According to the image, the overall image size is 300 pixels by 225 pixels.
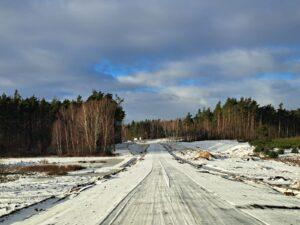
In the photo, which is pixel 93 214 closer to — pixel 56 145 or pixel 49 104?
pixel 56 145

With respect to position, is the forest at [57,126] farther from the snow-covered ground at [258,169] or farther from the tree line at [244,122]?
the tree line at [244,122]

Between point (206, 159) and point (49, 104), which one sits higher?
point (49, 104)

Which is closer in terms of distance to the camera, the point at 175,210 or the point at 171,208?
the point at 175,210

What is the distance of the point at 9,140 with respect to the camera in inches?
3605

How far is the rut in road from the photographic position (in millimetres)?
11727

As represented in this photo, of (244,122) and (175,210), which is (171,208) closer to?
(175,210)

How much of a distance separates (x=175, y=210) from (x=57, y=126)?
2940 inches

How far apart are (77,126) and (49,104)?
72.4ft

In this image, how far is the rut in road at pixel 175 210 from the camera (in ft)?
Answer: 38.5

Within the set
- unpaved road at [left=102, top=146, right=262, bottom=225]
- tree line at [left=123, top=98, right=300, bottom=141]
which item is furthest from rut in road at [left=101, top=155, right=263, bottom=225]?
tree line at [left=123, top=98, right=300, bottom=141]

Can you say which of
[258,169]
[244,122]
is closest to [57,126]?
[258,169]

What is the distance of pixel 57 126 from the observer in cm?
8625

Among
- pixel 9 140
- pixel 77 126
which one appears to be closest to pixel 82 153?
pixel 77 126

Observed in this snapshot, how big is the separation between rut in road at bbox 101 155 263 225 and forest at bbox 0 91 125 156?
190 ft
